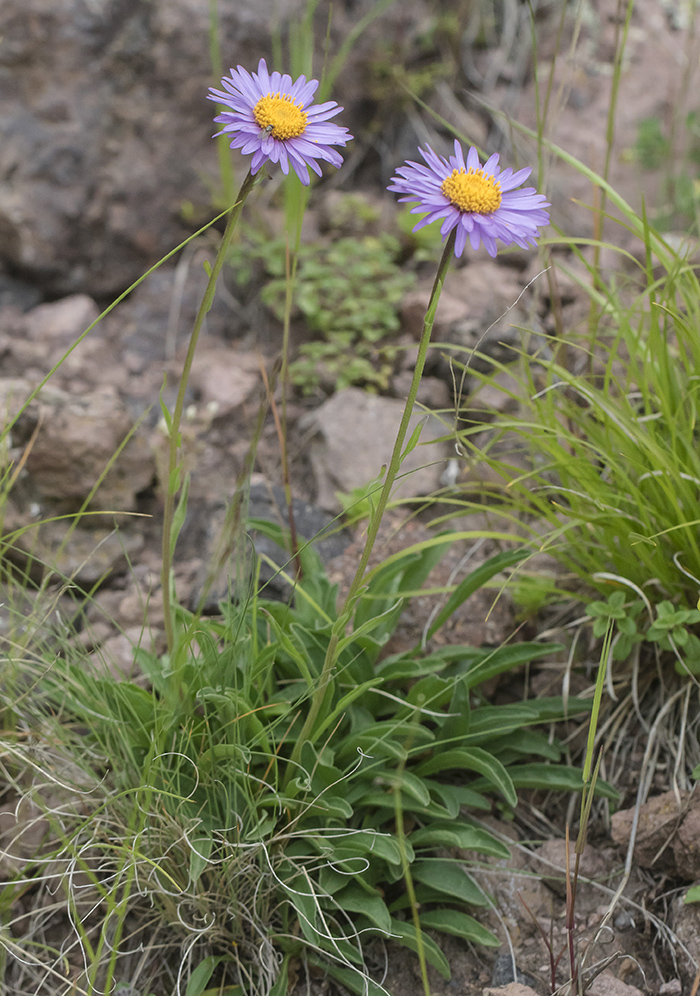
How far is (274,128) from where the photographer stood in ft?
4.05

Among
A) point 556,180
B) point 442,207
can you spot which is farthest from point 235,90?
point 556,180

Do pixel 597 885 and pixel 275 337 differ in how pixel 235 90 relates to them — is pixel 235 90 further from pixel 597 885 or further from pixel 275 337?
pixel 275 337

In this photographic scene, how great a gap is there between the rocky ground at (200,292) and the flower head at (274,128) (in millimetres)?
850

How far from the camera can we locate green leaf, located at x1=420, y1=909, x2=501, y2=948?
1624mm

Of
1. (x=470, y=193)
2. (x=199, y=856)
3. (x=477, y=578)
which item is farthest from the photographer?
(x=477, y=578)

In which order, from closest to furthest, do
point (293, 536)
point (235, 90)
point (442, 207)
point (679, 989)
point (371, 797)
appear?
point (442, 207) → point (235, 90) → point (679, 989) → point (371, 797) → point (293, 536)

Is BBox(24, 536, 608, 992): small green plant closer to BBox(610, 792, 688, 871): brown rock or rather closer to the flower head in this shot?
BBox(610, 792, 688, 871): brown rock

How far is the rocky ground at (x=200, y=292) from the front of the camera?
231 centimetres

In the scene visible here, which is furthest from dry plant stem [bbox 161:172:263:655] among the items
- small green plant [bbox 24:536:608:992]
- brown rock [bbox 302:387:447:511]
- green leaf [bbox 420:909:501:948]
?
brown rock [bbox 302:387:447:511]

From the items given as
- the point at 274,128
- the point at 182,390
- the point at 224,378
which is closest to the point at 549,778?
the point at 182,390

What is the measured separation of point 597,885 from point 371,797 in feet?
1.77

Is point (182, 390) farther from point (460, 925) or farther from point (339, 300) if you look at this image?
point (339, 300)

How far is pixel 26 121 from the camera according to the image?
10.1 ft

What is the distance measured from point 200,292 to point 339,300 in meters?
0.61
